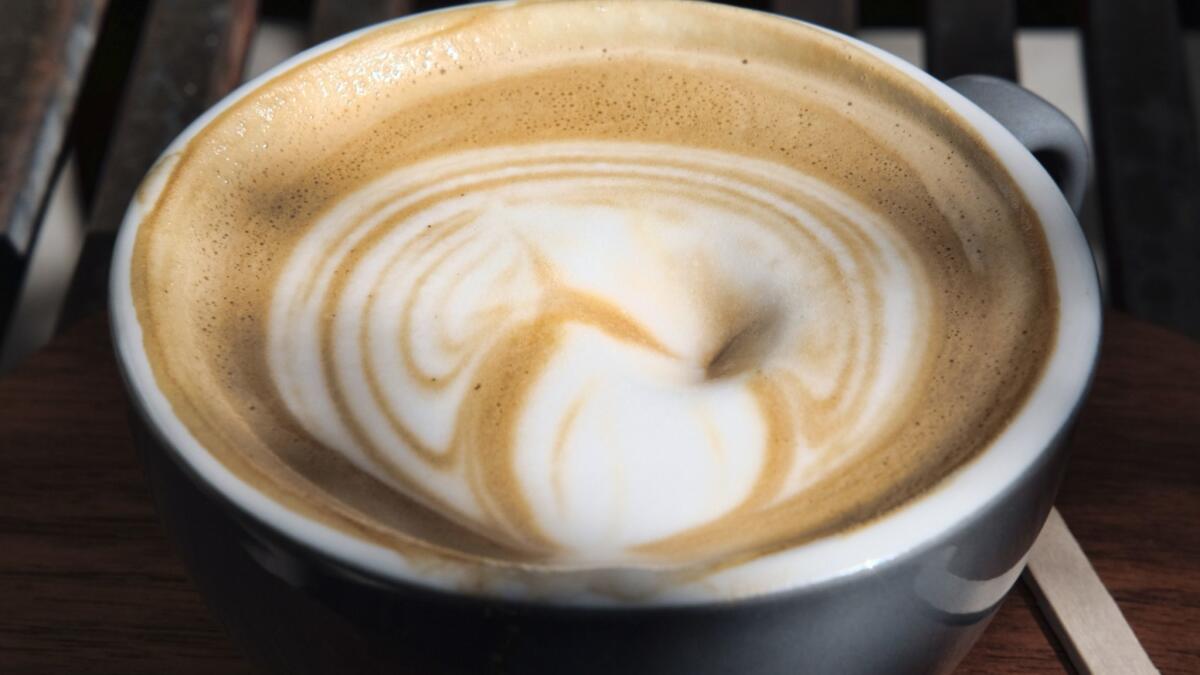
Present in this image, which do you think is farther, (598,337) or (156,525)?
(156,525)

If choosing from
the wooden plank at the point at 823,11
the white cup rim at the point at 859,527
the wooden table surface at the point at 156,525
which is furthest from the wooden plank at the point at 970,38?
the white cup rim at the point at 859,527

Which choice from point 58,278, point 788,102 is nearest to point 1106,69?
point 788,102

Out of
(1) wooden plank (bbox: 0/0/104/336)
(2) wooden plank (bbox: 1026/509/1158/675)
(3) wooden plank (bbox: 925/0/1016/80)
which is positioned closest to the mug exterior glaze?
(2) wooden plank (bbox: 1026/509/1158/675)

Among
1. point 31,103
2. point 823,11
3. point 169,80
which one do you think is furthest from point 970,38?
point 31,103

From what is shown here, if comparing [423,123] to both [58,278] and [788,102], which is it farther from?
[58,278]

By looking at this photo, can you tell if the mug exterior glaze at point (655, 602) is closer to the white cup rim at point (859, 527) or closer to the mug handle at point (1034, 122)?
the white cup rim at point (859, 527)

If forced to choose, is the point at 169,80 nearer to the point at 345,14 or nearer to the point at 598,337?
the point at 345,14

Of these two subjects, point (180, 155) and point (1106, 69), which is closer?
point (180, 155)
